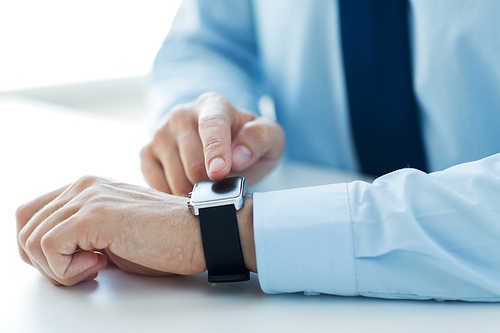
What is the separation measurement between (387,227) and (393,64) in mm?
468

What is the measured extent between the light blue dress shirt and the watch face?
0.04 metres

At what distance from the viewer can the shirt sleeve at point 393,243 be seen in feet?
1.62

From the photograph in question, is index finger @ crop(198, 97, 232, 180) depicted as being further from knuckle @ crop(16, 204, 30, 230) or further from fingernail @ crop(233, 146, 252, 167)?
knuckle @ crop(16, 204, 30, 230)

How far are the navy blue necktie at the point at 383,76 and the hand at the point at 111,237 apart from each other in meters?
0.51

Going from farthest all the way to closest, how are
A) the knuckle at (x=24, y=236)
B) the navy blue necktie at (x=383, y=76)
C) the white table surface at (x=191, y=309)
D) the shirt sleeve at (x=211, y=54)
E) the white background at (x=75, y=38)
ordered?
1. the white background at (x=75, y=38)
2. the shirt sleeve at (x=211, y=54)
3. the navy blue necktie at (x=383, y=76)
4. the knuckle at (x=24, y=236)
5. the white table surface at (x=191, y=309)

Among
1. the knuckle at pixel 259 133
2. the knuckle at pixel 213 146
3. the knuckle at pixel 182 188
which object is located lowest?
the knuckle at pixel 182 188

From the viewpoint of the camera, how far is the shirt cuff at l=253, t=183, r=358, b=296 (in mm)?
509

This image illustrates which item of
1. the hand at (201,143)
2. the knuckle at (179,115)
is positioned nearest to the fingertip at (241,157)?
the hand at (201,143)

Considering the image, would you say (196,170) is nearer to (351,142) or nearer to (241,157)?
(241,157)

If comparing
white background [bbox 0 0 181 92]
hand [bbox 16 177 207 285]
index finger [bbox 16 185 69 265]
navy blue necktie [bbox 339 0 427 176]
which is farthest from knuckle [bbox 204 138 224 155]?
white background [bbox 0 0 181 92]

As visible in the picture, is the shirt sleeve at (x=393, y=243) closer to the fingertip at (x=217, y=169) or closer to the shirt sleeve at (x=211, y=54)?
the fingertip at (x=217, y=169)

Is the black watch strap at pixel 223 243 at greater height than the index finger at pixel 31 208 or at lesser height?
lesser

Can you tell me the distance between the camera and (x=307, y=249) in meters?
0.52

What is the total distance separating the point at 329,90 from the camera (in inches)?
41.2
